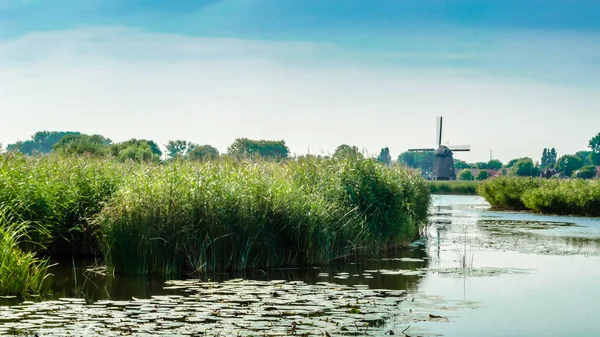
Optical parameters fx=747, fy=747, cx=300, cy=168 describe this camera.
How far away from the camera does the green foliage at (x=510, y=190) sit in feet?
151

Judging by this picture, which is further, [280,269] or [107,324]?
[280,269]

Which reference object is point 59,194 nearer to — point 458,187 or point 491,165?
point 458,187

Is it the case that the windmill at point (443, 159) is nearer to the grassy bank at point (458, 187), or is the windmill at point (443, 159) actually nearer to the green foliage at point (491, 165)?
the grassy bank at point (458, 187)

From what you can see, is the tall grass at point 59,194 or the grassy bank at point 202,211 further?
the tall grass at point 59,194

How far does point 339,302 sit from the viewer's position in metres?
11.0

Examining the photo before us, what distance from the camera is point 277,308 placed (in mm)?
10422

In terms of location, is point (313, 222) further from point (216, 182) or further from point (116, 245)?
point (116, 245)

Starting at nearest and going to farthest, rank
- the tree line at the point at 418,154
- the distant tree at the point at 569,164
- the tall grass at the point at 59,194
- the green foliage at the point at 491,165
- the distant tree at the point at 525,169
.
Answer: the tall grass at the point at 59,194
the tree line at the point at 418,154
the distant tree at the point at 525,169
the distant tree at the point at 569,164
the green foliage at the point at 491,165

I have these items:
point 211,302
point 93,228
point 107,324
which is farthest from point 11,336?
point 93,228

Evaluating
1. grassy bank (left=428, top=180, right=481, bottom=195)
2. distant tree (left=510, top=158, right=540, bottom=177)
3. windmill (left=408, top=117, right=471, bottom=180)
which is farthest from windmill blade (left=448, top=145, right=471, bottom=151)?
distant tree (left=510, top=158, right=540, bottom=177)

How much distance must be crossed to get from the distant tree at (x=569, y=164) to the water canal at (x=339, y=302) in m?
118

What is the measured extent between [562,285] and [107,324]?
29.8 feet

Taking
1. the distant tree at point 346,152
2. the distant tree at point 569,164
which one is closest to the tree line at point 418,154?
the distant tree at point 569,164

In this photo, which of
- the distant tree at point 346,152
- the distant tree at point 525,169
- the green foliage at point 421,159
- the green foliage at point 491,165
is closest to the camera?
the distant tree at point 346,152
